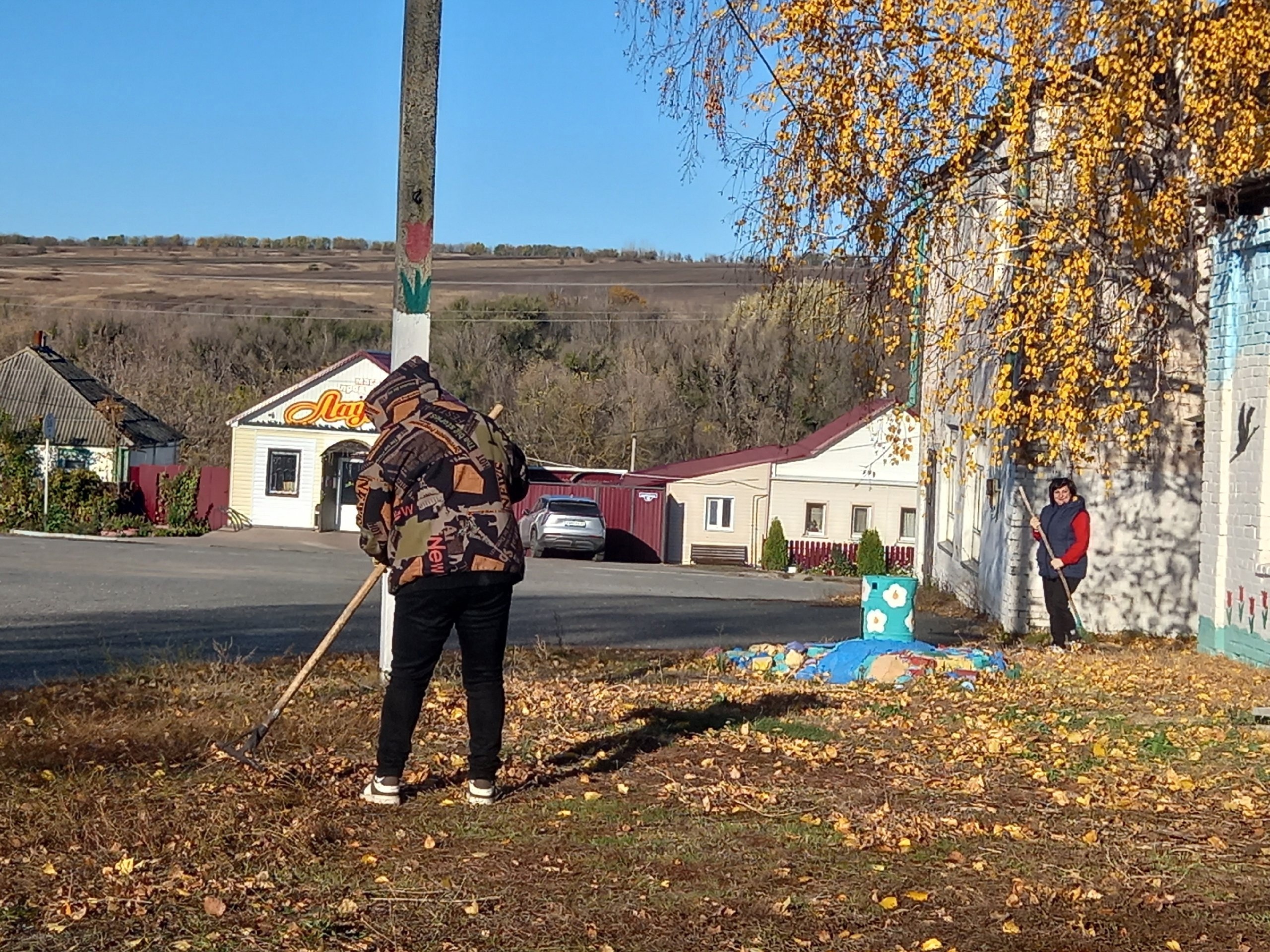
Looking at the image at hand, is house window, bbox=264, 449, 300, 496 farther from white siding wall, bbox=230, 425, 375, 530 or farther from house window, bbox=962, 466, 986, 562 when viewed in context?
house window, bbox=962, 466, 986, 562

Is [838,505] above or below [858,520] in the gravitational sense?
above

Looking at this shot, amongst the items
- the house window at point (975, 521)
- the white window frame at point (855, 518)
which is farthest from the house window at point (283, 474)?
the house window at point (975, 521)

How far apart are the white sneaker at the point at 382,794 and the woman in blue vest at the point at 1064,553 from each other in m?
8.59

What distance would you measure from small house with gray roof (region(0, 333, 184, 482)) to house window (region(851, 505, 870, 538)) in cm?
2134

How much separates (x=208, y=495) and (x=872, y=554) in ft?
64.3

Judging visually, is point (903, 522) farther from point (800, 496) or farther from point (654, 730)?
point (654, 730)

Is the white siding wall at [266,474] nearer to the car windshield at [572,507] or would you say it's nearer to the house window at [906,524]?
the car windshield at [572,507]

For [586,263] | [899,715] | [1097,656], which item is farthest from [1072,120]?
[586,263]

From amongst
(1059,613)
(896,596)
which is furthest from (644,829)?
(1059,613)

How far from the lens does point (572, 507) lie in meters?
38.9

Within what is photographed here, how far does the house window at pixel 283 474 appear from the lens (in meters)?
44.6

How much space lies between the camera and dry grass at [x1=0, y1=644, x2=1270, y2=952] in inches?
171

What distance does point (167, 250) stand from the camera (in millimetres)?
112938

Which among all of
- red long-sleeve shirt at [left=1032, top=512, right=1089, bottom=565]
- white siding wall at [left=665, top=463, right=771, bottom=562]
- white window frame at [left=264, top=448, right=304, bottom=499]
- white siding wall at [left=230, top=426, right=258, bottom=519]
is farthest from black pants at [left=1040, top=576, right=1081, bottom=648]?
white siding wall at [left=230, top=426, right=258, bottom=519]
